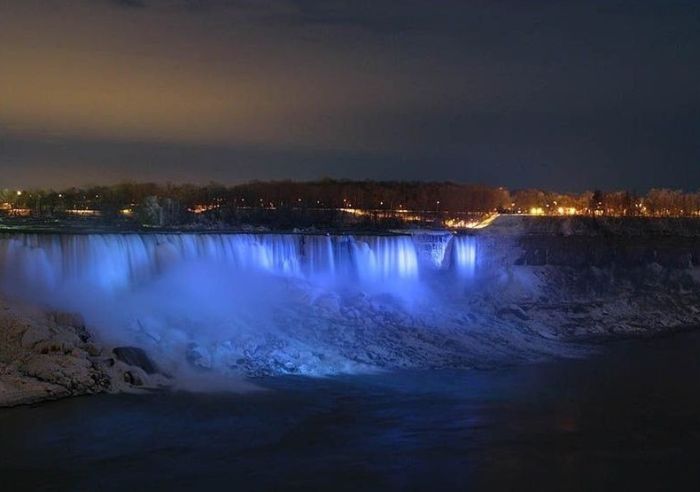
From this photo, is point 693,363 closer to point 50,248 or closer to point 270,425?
point 270,425

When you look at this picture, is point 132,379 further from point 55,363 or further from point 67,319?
point 67,319

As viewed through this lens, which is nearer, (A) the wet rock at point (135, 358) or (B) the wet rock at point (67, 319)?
(A) the wet rock at point (135, 358)

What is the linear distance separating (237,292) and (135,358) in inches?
341

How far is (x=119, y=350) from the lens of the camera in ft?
62.7

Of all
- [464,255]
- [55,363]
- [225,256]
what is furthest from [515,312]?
[55,363]

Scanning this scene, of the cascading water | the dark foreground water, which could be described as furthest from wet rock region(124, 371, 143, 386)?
the cascading water

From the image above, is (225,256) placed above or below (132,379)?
above

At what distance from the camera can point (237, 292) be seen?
90.7 ft

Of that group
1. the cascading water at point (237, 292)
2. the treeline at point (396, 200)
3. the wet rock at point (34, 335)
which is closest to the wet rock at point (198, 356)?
the cascading water at point (237, 292)

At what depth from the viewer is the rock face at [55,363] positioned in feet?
55.4

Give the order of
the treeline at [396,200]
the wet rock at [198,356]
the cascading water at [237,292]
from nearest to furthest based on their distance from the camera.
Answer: the wet rock at [198,356], the cascading water at [237,292], the treeline at [396,200]

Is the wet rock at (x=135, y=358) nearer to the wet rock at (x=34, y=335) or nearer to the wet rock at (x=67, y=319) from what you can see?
the wet rock at (x=34, y=335)

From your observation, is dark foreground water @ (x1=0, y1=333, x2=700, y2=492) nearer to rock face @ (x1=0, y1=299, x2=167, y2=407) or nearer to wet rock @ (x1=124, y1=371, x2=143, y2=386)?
rock face @ (x1=0, y1=299, x2=167, y2=407)

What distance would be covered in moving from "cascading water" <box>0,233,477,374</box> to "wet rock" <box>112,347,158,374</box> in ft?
2.09
